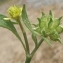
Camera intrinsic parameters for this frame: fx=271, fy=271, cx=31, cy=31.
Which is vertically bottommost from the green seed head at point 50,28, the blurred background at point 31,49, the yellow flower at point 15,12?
the blurred background at point 31,49

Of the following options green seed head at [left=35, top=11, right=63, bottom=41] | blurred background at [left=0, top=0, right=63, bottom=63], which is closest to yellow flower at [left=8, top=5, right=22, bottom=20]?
green seed head at [left=35, top=11, right=63, bottom=41]

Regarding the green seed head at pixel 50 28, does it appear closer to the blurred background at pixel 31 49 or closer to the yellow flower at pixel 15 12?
the yellow flower at pixel 15 12

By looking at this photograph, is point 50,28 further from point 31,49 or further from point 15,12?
point 31,49

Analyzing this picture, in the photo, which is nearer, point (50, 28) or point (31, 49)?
point (50, 28)

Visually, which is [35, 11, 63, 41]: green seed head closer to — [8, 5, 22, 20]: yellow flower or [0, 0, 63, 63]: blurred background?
[8, 5, 22, 20]: yellow flower

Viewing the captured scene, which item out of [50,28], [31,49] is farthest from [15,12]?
[31,49]

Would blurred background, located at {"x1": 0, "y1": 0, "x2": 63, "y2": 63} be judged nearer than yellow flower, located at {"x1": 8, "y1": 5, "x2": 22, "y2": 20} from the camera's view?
No

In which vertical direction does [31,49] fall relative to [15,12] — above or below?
below

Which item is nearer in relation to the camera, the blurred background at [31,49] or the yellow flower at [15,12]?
the yellow flower at [15,12]

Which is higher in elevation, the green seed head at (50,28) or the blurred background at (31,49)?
the green seed head at (50,28)

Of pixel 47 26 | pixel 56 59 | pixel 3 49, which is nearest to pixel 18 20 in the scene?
pixel 47 26

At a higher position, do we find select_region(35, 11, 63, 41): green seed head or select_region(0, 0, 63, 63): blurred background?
select_region(35, 11, 63, 41): green seed head

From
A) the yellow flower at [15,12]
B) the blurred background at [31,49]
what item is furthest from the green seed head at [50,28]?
the blurred background at [31,49]
